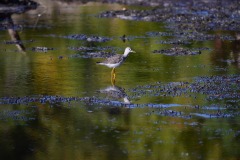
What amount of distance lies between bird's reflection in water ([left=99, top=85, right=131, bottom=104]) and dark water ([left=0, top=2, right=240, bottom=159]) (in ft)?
0.40

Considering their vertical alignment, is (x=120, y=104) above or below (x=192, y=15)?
above

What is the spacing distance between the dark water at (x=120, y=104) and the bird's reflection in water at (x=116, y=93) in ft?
0.40

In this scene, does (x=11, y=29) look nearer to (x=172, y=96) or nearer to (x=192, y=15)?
(x=192, y=15)

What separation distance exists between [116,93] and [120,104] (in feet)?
4.24

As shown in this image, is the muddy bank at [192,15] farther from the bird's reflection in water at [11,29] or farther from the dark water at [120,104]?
the bird's reflection in water at [11,29]

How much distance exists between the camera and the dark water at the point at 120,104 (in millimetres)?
13414

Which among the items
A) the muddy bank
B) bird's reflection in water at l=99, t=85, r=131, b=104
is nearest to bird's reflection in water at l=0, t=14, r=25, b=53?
the muddy bank

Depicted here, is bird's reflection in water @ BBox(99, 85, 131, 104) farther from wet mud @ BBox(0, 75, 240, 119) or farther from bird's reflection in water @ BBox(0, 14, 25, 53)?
bird's reflection in water @ BBox(0, 14, 25, 53)

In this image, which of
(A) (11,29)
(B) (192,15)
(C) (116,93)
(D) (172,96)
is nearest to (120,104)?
(C) (116,93)

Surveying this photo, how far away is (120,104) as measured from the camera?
16.8 metres

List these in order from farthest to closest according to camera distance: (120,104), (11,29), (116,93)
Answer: (11,29) → (116,93) → (120,104)

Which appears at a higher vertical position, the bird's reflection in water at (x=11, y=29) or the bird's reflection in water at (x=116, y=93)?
the bird's reflection in water at (x=116, y=93)

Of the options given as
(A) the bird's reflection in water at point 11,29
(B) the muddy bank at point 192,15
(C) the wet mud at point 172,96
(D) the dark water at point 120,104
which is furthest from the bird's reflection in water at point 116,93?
(B) the muddy bank at point 192,15

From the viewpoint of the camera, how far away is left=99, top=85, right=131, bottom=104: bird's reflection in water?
57.1 ft
